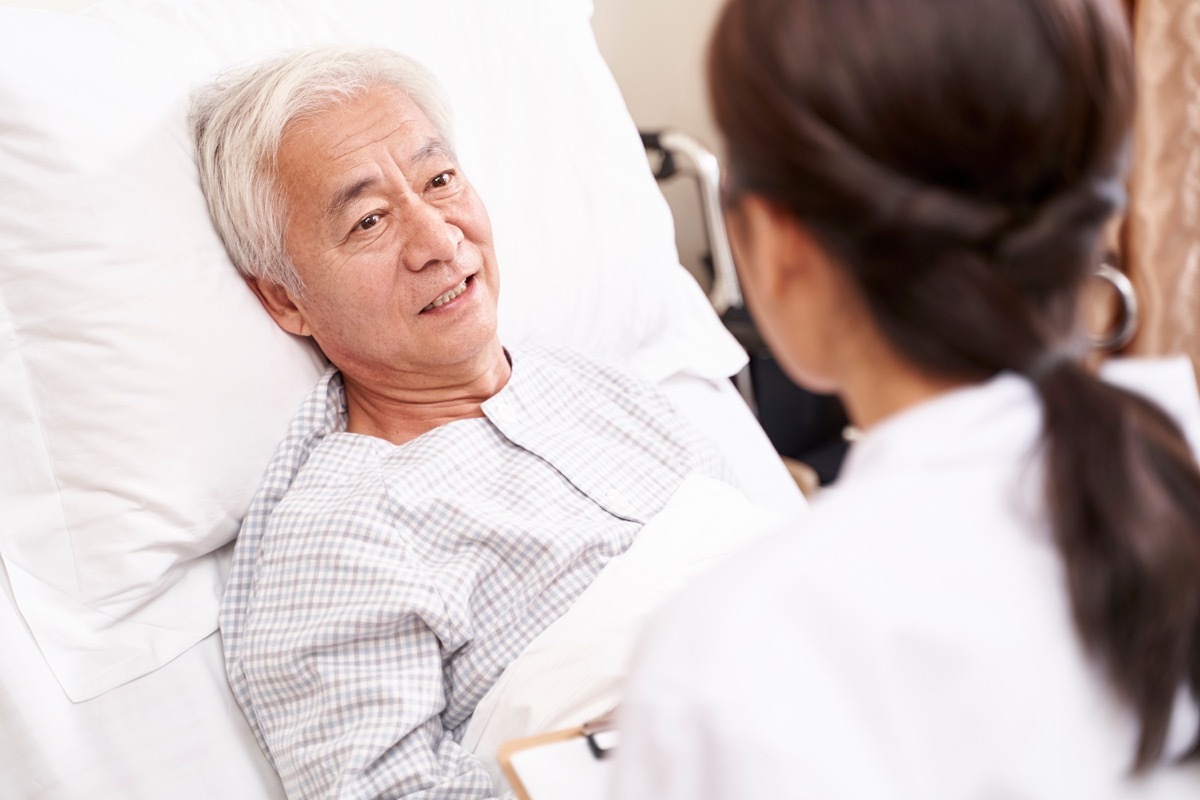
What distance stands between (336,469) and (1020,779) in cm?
84

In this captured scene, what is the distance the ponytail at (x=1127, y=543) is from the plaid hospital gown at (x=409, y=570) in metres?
0.66

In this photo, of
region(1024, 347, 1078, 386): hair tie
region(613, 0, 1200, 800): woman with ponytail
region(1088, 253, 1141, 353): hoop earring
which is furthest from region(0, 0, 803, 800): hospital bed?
region(1088, 253, 1141, 353): hoop earring

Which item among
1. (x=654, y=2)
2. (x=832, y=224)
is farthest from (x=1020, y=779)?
(x=654, y=2)

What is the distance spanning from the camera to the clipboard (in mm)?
804

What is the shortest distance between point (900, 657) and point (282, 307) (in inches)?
36.8

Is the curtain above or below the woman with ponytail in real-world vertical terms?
below

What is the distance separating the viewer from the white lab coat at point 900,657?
0.57 metres

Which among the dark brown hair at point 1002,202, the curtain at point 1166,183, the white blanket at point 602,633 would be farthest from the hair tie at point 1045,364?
the curtain at point 1166,183

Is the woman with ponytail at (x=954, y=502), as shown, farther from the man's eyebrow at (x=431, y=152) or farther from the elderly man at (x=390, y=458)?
the man's eyebrow at (x=431, y=152)

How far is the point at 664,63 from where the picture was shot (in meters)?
2.42

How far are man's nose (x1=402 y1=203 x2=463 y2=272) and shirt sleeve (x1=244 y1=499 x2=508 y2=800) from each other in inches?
11.2

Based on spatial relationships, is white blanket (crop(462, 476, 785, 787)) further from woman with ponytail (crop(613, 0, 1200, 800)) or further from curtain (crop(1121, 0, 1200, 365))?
curtain (crop(1121, 0, 1200, 365))

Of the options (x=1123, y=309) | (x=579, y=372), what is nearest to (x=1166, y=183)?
(x=1123, y=309)

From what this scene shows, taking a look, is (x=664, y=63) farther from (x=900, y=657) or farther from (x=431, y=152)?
(x=900, y=657)
